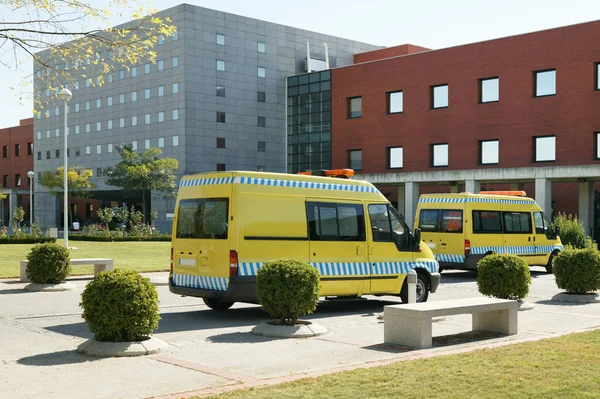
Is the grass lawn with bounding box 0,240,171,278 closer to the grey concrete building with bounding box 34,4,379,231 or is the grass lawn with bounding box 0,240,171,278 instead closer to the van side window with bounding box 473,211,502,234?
the van side window with bounding box 473,211,502,234

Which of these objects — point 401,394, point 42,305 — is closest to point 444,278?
point 42,305

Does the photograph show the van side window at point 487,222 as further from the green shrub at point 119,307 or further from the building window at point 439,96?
the building window at point 439,96

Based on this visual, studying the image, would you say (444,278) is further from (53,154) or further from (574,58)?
(53,154)

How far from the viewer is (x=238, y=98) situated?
69688 mm

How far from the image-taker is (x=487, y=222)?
23391mm

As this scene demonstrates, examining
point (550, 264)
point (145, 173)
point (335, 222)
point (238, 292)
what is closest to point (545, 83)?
point (550, 264)

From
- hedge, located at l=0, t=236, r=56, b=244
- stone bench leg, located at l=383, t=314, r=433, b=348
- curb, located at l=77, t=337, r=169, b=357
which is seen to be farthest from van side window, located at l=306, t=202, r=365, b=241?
hedge, located at l=0, t=236, r=56, b=244

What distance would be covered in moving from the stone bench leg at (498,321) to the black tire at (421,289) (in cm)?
334

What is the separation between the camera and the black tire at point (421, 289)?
14.9 m

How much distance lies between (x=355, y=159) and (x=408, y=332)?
4547 cm

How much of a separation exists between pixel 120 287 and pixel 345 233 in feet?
18.4

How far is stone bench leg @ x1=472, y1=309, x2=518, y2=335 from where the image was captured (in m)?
11.3

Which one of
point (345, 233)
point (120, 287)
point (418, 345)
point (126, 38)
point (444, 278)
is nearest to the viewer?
point (120, 287)

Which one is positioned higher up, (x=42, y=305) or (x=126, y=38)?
(x=126, y=38)
